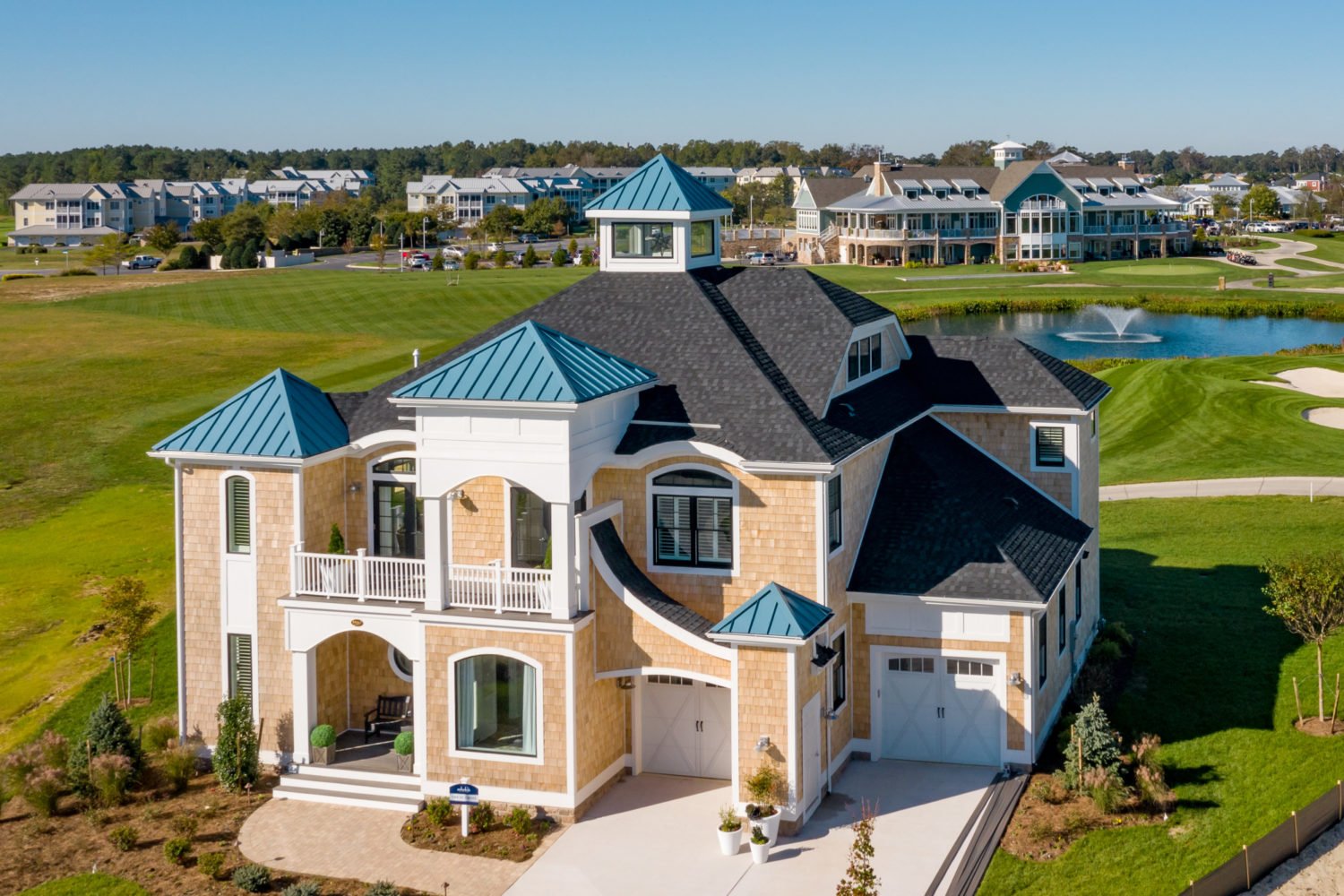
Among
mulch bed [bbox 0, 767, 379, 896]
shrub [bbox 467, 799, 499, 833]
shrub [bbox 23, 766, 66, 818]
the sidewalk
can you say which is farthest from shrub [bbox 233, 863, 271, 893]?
the sidewalk

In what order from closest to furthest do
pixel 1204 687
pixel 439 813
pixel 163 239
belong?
pixel 439 813
pixel 1204 687
pixel 163 239

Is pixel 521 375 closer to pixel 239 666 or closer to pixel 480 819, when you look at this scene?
pixel 480 819

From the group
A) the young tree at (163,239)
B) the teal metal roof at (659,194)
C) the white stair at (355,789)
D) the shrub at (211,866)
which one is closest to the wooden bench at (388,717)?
the white stair at (355,789)

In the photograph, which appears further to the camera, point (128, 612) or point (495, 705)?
point (128, 612)

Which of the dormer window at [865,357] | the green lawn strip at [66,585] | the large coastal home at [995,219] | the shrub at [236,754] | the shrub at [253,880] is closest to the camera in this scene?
the shrub at [253,880]

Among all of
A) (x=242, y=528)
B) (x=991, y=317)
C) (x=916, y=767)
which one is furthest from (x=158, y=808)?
(x=991, y=317)

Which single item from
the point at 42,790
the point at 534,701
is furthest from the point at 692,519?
the point at 42,790

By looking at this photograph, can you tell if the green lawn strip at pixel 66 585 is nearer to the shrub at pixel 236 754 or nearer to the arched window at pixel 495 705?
the shrub at pixel 236 754
